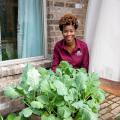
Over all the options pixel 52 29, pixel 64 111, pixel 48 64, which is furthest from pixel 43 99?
pixel 52 29

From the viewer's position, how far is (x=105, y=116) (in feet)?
8.25

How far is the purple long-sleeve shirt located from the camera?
9.82ft

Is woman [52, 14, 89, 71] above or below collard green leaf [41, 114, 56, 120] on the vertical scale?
above

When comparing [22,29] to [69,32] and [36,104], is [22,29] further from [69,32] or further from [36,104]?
[36,104]

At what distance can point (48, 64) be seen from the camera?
11.2 ft

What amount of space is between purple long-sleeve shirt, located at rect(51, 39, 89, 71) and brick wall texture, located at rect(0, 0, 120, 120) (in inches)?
15.2

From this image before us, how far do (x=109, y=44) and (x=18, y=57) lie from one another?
1.17m

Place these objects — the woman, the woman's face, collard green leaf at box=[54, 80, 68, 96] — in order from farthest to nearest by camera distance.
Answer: the woman
the woman's face
collard green leaf at box=[54, 80, 68, 96]

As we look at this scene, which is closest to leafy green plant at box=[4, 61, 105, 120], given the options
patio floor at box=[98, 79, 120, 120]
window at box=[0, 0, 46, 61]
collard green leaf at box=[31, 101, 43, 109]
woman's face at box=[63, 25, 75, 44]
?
collard green leaf at box=[31, 101, 43, 109]

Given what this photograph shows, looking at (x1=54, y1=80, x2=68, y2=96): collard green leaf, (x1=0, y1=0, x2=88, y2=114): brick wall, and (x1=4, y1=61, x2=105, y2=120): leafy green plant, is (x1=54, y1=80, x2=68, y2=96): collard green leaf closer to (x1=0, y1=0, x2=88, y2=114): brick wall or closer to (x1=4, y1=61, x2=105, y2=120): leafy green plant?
(x1=4, y1=61, x2=105, y2=120): leafy green plant

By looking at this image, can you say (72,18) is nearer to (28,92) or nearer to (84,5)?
(84,5)

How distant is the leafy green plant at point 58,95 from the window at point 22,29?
1.24 metres

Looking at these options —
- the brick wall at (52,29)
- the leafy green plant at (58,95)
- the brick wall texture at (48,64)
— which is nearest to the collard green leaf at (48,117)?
the leafy green plant at (58,95)

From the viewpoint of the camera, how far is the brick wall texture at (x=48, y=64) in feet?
8.39
